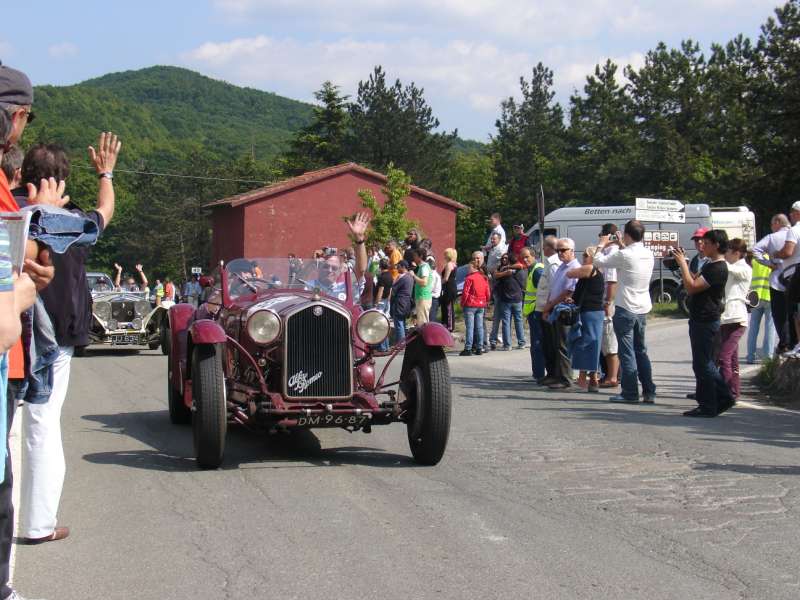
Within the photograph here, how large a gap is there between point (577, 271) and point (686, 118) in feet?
165

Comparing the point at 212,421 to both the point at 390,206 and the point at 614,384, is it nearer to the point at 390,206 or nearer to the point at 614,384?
the point at 614,384

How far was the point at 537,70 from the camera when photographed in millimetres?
75875

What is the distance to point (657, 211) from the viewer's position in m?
22.5

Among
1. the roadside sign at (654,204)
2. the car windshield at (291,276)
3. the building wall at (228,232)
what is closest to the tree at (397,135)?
the building wall at (228,232)

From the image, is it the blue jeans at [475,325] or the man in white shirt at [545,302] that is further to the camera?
the blue jeans at [475,325]

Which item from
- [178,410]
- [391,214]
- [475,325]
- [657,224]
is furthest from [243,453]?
[391,214]

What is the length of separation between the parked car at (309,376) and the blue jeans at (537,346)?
18.0 feet

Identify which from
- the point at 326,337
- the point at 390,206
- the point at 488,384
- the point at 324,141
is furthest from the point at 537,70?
the point at 326,337

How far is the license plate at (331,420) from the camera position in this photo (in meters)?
7.45

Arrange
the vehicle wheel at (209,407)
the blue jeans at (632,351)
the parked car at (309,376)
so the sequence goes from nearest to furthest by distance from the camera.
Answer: the vehicle wheel at (209,407) → the parked car at (309,376) → the blue jeans at (632,351)

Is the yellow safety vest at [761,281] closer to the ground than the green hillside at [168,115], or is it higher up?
closer to the ground

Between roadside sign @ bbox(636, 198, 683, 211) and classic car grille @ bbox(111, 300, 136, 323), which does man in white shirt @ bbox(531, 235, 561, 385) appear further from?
classic car grille @ bbox(111, 300, 136, 323)

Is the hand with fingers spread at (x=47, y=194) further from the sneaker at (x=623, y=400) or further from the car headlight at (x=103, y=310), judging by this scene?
the car headlight at (x=103, y=310)

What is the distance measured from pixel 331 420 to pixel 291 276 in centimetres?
198
